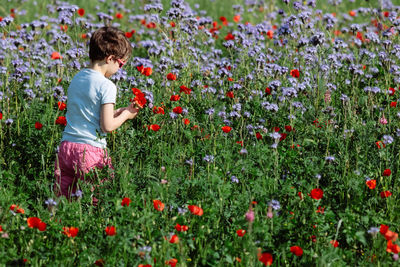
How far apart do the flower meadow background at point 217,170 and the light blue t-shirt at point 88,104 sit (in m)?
0.23

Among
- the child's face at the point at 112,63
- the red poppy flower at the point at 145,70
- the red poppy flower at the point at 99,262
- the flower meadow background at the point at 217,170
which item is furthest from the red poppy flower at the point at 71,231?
the red poppy flower at the point at 145,70

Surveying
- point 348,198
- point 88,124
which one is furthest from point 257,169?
point 88,124

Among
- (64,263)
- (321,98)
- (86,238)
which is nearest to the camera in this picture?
(64,263)

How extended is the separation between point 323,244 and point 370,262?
293 mm

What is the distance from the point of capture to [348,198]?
3.83 m

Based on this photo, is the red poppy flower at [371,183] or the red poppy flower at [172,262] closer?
the red poppy flower at [172,262]

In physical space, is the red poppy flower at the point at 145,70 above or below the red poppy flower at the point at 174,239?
above

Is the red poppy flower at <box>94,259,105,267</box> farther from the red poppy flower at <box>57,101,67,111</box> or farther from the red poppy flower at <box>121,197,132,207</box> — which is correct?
the red poppy flower at <box>57,101,67,111</box>

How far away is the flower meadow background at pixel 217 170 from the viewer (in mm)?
3303

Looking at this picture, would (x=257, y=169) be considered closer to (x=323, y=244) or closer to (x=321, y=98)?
(x=323, y=244)

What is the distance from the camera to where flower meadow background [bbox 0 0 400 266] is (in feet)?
10.8

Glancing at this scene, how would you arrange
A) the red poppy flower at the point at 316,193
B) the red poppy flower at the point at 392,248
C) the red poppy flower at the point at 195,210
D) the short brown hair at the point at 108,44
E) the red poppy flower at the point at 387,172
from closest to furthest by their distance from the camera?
the red poppy flower at the point at 392,248, the red poppy flower at the point at 195,210, the red poppy flower at the point at 316,193, the red poppy flower at the point at 387,172, the short brown hair at the point at 108,44

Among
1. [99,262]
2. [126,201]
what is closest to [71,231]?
[99,262]

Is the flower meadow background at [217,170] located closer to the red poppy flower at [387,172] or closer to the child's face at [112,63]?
the red poppy flower at [387,172]
